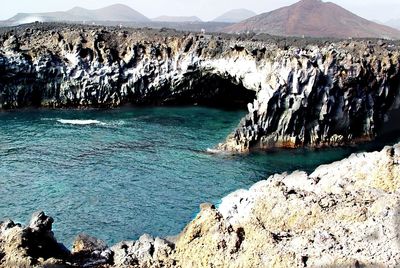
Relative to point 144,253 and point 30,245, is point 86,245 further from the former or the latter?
point 144,253

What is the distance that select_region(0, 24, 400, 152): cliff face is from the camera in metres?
56.1

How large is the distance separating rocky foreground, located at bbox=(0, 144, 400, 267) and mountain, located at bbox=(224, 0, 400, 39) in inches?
4323

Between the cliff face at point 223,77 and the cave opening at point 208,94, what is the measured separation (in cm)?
16

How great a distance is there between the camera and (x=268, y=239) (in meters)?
15.9

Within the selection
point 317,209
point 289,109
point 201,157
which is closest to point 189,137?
point 201,157

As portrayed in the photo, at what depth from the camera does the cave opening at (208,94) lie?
75562mm

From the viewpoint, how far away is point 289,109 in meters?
55.9

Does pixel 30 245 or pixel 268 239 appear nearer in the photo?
pixel 268 239

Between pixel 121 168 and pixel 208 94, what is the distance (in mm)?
32720

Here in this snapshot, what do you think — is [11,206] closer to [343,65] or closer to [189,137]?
[189,137]

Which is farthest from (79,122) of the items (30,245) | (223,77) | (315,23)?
(315,23)

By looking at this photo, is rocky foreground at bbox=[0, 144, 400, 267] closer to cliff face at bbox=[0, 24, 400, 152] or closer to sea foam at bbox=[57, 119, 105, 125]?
cliff face at bbox=[0, 24, 400, 152]

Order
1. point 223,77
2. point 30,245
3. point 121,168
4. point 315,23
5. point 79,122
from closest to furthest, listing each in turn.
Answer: point 30,245
point 121,168
point 79,122
point 223,77
point 315,23

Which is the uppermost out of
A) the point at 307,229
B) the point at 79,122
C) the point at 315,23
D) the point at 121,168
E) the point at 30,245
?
the point at 315,23
